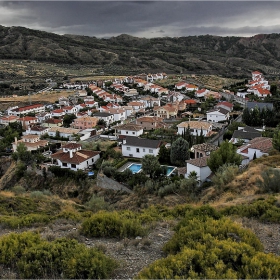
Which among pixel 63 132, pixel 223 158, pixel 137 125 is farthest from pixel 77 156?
pixel 223 158

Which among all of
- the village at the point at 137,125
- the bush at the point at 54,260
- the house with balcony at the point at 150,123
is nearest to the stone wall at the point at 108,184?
the village at the point at 137,125

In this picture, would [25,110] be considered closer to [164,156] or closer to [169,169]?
[164,156]

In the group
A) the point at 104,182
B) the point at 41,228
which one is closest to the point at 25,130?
the point at 104,182

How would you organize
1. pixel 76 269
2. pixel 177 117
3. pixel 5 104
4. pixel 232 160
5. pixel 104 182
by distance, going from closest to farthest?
pixel 76 269, pixel 232 160, pixel 104 182, pixel 177 117, pixel 5 104

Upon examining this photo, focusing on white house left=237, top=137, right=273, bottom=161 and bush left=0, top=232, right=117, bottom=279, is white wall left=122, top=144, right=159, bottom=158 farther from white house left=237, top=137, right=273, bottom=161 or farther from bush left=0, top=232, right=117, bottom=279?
bush left=0, top=232, right=117, bottom=279

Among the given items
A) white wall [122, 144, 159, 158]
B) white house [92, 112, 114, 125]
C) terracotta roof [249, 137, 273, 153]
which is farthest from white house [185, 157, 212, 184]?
white house [92, 112, 114, 125]

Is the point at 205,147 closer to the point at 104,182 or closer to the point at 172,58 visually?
the point at 104,182

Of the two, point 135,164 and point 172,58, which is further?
point 172,58
